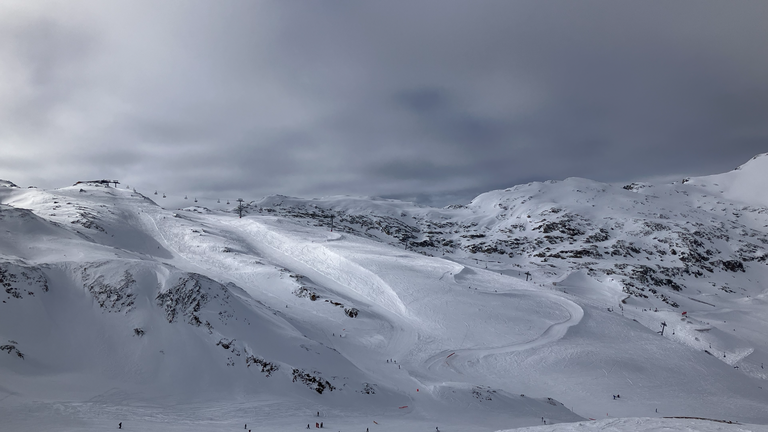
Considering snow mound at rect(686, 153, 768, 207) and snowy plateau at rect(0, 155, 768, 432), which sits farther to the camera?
snow mound at rect(686, 153, 768, 207)

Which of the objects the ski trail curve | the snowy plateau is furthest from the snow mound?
the ski trail curve

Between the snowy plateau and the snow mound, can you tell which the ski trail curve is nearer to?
the snowy plateau

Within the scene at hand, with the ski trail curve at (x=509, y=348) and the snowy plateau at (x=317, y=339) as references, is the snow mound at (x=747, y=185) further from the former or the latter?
the ski trail curve at (x=509, y=348)

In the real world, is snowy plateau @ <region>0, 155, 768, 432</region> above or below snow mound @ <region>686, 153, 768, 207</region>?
below

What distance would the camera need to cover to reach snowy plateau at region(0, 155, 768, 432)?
60.2 ft

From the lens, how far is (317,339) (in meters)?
32.2

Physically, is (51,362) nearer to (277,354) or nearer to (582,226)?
(277,354)

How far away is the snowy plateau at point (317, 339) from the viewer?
18.4 m

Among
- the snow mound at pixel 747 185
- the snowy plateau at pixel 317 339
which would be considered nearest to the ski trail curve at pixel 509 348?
the snowy plateau at pixel 317 339

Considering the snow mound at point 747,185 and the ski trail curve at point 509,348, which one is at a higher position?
the snow mound at point 747,185

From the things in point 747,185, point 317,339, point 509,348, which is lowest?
point 509,348

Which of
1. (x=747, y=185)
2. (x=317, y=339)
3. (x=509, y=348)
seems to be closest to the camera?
(x=317, y=339)

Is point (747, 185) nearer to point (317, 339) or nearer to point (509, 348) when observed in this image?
point (509, 348)

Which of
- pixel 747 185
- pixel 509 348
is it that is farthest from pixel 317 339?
pixel 747 185
